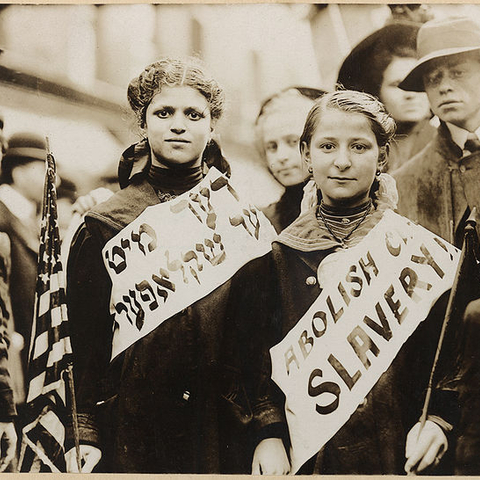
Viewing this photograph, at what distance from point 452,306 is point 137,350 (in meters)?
1.71

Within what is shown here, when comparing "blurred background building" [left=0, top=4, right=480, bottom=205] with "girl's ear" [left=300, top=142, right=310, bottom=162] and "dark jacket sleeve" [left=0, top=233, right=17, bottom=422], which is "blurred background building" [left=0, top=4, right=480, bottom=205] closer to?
"girl's ear" [left=300, top=142, right=310, bottom=162]

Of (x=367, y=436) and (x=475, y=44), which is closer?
(x=367, y=436)

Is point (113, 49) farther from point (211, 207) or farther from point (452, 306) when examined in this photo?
point (452, 306)

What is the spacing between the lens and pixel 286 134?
3510 mm

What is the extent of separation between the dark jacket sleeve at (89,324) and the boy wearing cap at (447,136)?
1.72 metres

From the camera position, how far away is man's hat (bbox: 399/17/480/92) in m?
3.58

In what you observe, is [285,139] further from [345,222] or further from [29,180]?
[29,180]

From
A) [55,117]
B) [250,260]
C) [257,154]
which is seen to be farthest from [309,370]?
[55,117]

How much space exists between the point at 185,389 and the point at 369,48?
2168mm

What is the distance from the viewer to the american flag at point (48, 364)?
3.35 metres

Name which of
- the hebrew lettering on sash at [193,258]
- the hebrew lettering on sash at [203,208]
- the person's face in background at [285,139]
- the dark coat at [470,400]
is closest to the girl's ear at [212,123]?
the person's face in background at [285,139]

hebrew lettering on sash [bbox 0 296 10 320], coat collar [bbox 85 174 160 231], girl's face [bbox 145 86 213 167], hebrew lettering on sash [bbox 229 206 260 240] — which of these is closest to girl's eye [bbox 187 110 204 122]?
girl's face [bbox 145 86 213 167]

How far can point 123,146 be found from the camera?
353 cm

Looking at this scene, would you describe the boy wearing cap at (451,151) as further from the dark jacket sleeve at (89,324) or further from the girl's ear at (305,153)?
the dark jacket sleeve at (89,324)
